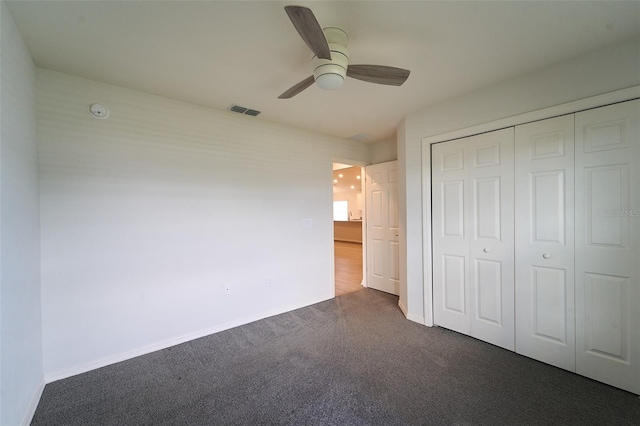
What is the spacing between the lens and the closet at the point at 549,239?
1.85 metres

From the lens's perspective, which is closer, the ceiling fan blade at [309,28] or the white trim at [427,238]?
the ceiling fan blade at [309,28]

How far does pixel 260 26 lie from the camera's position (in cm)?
163

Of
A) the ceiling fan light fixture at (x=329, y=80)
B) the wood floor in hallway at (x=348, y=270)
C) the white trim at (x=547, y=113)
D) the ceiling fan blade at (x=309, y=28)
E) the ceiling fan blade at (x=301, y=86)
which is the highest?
the ceiling fan blade at (x=301, y=86)

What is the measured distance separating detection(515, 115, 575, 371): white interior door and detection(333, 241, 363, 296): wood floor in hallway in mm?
2449

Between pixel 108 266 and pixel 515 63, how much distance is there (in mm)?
3844

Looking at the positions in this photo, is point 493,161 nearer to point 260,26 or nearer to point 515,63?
point 515,63

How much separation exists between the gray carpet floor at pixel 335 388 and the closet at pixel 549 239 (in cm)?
23

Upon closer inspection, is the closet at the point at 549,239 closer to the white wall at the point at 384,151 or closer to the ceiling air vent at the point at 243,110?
the white wall at the point at 384,151

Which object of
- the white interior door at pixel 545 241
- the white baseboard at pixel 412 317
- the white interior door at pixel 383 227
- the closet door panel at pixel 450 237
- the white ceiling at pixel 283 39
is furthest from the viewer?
the white interior door at pixel 383 227

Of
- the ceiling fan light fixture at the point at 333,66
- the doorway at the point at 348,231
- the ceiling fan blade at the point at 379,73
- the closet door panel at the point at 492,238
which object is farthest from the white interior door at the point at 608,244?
the doorway at the point at 348,231

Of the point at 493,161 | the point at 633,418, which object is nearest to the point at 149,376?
the point at 633,418

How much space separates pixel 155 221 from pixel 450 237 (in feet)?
9.98

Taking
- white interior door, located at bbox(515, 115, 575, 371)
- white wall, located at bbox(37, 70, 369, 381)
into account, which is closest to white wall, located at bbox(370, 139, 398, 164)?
white wall, located at bbox(37, 70, 369, 381)

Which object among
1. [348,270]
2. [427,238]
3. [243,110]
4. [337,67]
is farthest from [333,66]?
[348,270]
